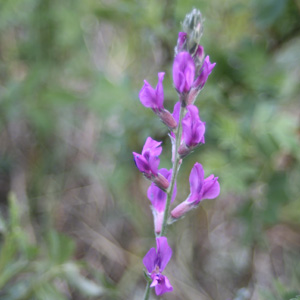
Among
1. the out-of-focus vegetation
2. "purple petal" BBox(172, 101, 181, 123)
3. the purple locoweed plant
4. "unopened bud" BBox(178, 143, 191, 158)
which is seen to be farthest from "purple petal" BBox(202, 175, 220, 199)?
the out-of-focus vegetation

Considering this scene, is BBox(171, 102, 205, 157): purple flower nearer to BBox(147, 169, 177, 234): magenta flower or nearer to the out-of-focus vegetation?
BBox(147, 169, 177, 234): magenta flower

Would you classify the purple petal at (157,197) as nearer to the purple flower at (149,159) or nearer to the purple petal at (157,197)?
the purple petal at (157,197)

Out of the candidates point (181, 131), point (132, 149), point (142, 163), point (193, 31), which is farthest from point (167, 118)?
point (132, 149)

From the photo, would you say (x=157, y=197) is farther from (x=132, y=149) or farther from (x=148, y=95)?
(x=132, y=149)

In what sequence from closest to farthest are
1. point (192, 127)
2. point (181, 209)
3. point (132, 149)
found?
point (192, 127) < point (181, 209) < point (132, 149)

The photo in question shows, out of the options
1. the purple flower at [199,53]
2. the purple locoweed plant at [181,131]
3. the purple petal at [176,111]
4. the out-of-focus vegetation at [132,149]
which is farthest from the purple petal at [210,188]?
the out-of-focus vegetation at [132,149]
